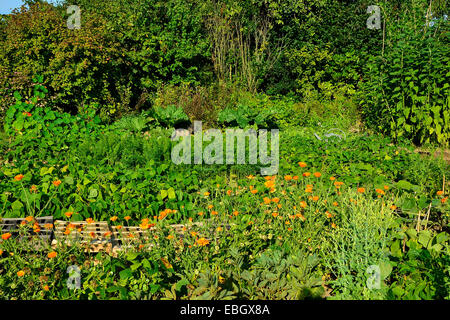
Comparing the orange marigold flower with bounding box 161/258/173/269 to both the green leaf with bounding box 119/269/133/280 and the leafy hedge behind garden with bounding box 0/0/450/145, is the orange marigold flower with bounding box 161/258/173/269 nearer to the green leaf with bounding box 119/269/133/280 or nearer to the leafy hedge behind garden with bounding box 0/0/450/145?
the green leaf with bounding box 119/269/133/280

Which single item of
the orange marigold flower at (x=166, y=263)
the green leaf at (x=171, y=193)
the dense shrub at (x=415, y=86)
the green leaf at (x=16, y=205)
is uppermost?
the dense shrub at (x=415, y=86)

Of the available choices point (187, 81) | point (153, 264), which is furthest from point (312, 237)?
point (187, 81)

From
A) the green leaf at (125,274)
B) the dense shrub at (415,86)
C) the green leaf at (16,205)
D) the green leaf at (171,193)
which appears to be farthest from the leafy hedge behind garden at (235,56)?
the green leaf at (125,274)

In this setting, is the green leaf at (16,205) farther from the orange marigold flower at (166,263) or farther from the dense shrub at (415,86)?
the dense shrub at (415,86)

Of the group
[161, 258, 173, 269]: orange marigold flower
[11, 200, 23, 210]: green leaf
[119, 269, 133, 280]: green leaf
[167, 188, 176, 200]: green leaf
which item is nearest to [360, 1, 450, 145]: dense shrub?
[167, 188, 176, 200]: green leaf

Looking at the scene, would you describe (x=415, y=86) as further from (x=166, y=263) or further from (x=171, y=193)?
(x=166, y=263)

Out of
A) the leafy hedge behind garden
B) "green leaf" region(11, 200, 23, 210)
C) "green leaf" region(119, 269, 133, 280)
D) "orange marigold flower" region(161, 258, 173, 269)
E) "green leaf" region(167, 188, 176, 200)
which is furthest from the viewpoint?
the leafy hedge behind garden

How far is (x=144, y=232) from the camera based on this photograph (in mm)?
2979

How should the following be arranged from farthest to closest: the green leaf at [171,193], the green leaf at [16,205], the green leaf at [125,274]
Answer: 1. the green leaf at [171,193]
2. the green leaf at [16,205]
3. the green leaf at [125,274]

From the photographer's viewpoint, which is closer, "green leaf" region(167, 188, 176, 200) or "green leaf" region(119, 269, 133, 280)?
"green leaf" region(119, 269, 133, 280)

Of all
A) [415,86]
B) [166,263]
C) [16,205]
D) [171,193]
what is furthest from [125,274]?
[415,86]

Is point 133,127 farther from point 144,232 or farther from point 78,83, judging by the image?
point 144,232

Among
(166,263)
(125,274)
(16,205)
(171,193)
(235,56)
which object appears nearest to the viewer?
(125,274)
